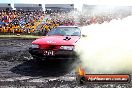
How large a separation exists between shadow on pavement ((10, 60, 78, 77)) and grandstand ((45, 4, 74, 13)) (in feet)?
106

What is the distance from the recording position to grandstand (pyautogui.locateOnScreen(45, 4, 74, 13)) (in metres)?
43.0

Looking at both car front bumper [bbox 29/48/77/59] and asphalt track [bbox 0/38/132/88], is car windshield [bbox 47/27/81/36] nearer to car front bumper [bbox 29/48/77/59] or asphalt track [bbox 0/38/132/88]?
asphalt track [bbox 0/38/132/88]

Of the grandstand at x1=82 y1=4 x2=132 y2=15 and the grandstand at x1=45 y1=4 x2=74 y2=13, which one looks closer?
the grandstand at x1=82 y1=4 x2=132 y2=15

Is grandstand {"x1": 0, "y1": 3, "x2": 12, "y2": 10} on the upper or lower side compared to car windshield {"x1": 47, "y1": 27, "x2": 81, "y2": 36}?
lower

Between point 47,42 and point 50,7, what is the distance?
122 feet

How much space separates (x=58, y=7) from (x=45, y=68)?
3635 cm

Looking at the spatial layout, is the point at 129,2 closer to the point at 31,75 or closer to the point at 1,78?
the point at 31,75

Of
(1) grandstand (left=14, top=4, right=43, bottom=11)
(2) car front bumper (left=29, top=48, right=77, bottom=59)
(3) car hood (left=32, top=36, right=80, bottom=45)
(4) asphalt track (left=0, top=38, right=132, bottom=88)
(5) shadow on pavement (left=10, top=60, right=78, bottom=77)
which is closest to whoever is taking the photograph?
(4) asphalt track (left=0, top=38, right=132, bottom=88)

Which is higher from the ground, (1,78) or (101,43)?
(101,43)

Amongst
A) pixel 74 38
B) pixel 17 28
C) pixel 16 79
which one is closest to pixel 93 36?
pixel 74 38

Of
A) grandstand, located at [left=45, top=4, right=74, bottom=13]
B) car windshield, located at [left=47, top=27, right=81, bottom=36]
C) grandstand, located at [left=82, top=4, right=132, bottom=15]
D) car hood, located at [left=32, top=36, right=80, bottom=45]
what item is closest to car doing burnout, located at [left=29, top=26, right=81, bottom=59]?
car hood, located at [left=32, top=36, right=80, bottom=45]

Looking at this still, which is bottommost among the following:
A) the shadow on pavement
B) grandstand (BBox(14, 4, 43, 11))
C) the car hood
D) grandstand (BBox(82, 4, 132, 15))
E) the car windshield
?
the shadow on pavement

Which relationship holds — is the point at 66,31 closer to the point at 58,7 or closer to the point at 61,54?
the point at 61,54

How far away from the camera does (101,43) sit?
9305mm
